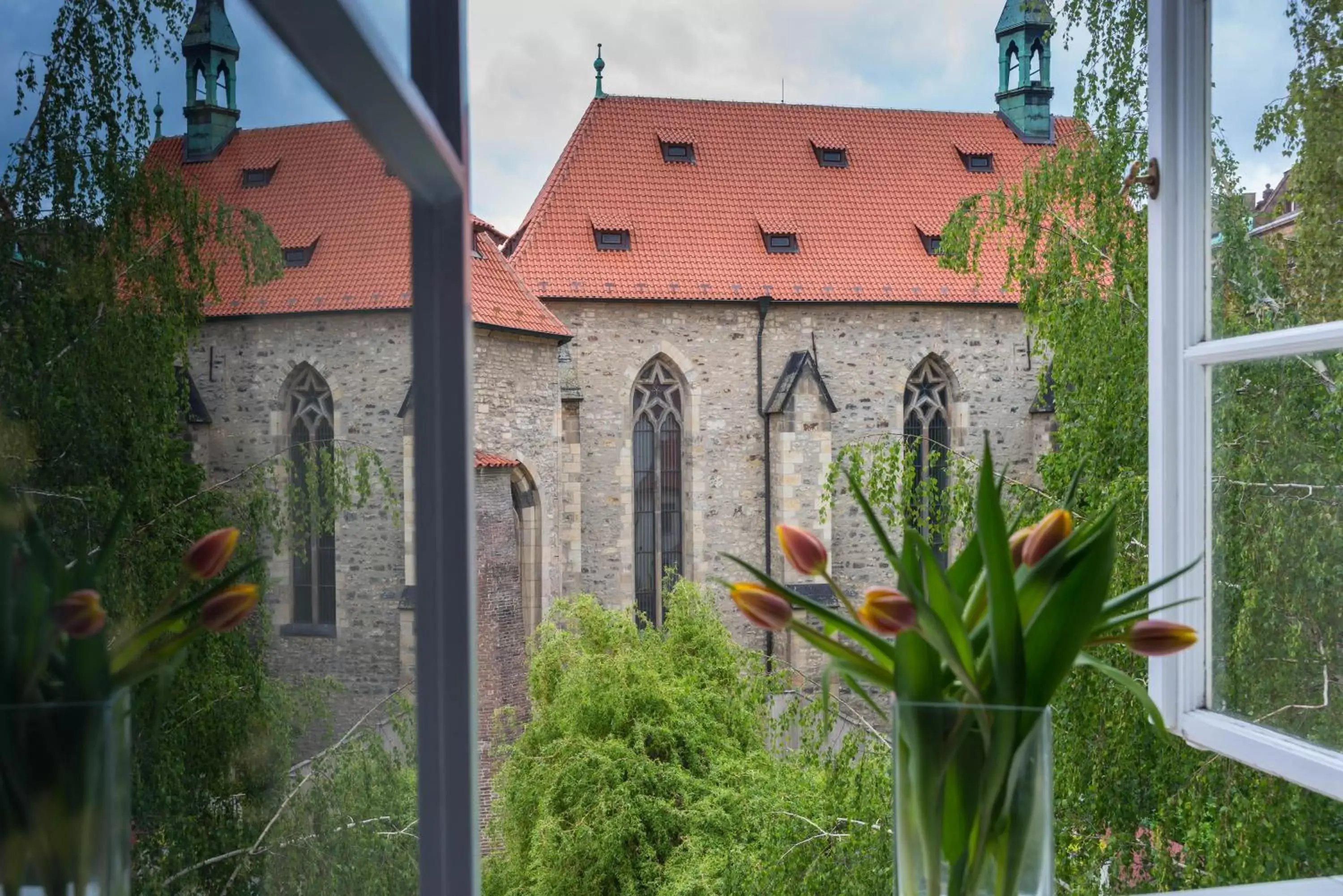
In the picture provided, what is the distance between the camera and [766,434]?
1119cm

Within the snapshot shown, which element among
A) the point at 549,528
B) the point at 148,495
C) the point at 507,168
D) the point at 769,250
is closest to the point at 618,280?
the point at 769,250

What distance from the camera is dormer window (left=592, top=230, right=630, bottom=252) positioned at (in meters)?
11.3

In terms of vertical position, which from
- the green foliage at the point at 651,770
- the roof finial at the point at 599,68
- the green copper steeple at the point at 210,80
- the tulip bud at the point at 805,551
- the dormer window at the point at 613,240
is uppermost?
the roof finial at the point at 599,68

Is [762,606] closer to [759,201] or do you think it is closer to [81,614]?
[81,614]

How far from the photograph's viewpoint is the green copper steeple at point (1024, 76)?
45.4ft

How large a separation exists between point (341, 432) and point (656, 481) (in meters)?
10.8

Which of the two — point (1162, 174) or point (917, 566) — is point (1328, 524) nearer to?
point (1162, 174)

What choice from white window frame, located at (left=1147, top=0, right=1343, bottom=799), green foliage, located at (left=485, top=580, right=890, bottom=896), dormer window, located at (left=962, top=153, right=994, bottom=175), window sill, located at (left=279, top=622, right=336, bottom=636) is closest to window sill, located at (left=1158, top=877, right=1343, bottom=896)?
white window frame, located at (left=1147, top=0, right=1343, bottom=799)

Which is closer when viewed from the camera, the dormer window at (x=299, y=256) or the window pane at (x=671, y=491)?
the dormer window at (x=299, y=256)

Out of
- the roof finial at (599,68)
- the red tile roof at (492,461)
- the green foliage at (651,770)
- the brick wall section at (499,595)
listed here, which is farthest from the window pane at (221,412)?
the roof finial at (599,68)

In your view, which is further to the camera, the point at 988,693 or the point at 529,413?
the point at 529,413

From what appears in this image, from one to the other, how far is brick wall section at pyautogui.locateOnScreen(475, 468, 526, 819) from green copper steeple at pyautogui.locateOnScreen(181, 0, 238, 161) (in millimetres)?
8775

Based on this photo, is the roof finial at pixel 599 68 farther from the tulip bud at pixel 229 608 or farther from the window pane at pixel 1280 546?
the tulip bud at pixel 229 608

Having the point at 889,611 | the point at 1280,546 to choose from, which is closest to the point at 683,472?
the point at 1280,546
